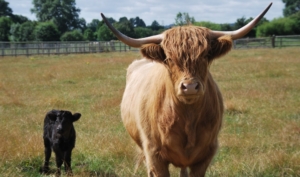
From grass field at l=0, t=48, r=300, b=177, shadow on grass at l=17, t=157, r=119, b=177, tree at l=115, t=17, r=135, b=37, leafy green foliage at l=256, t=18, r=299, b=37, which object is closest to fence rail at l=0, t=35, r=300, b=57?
tree at l=115, t=17, r=135, b=37

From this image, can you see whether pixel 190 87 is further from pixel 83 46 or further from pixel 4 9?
pixel 4 9

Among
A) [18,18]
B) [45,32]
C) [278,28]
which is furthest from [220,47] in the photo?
[18,18]

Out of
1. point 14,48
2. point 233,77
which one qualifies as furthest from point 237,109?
point 14,48

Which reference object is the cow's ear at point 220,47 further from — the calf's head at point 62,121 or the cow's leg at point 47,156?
→ the cow's leg at point 47,156

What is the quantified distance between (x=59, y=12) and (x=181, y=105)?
104066 mm

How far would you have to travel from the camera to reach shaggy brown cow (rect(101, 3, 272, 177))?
4.06 meters

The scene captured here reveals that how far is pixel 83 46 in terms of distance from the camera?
5075 centimetres

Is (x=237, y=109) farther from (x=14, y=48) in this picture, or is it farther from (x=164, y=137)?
(x=14, y=48)

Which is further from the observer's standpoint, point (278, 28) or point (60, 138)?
point (278, 28)

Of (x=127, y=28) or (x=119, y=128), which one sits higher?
(x=127, y=28)

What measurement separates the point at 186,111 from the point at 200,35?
78 centimetres

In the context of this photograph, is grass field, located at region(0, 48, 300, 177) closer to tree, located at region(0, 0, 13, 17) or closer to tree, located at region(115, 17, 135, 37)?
tree, located at region(115, 17, 135, 37)

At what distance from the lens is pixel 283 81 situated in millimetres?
14734

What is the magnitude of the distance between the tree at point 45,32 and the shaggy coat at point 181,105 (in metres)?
70.1
